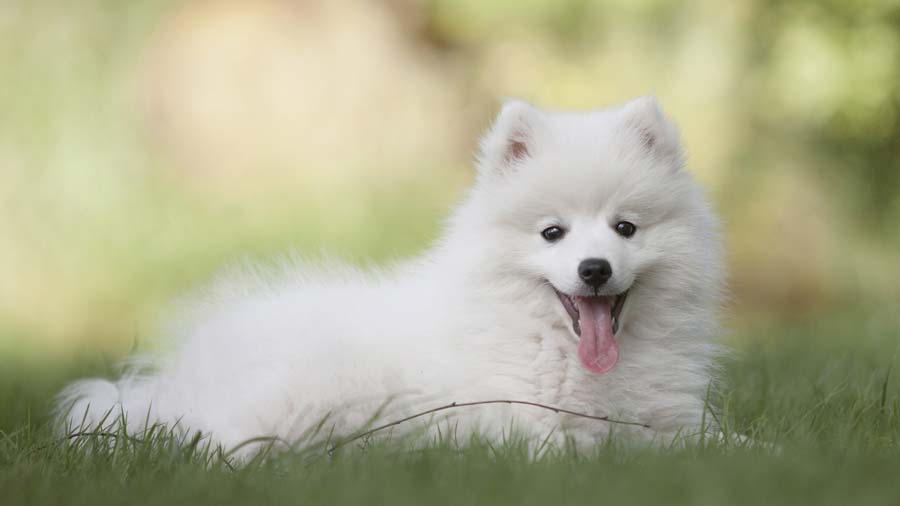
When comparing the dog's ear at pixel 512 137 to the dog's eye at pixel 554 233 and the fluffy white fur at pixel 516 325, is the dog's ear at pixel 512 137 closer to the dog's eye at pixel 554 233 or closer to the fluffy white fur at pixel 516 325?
the fluffy white fur at pixel 516 325

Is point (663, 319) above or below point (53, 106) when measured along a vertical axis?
below

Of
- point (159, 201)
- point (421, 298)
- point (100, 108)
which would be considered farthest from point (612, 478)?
point (100, 108)

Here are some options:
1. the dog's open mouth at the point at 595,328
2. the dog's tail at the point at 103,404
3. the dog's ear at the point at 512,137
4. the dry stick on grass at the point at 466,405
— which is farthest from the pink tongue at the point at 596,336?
the dog's tail at the point at 103,404

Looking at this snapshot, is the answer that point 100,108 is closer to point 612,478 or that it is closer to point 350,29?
point 350,29

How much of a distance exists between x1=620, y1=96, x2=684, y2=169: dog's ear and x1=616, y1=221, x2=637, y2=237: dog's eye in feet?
0.87

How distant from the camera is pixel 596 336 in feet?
10.7

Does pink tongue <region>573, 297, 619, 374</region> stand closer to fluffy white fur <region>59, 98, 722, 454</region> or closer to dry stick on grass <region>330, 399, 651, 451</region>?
fluffy white fur <region>59, 98, 722, 454</region>

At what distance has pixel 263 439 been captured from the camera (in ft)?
9.35

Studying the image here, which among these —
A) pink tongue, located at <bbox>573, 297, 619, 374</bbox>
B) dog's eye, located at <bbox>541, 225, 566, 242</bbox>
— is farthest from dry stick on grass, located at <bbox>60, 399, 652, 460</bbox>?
dog's eye, located at <bbox>541, 225, 566, 242</bbox>

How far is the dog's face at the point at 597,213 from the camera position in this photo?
3207mm

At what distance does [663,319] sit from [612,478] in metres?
1.00

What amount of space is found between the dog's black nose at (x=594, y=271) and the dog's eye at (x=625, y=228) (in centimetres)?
21

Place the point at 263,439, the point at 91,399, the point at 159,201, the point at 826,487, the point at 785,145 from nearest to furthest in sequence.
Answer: the point at 826,487, the point at 263,439, the point at 91,399, the point at 159,201, the point at 785,145

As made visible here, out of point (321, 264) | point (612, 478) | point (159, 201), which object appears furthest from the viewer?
point (159, 201)
